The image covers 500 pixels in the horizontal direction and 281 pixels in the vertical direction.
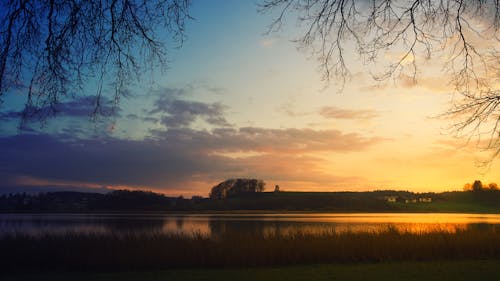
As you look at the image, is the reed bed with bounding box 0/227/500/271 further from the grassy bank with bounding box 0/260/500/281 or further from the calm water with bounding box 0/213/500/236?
the calm water with bounding box 0/213/500/236

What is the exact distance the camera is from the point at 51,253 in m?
15.5

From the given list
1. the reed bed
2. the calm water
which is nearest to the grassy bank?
the reed bed

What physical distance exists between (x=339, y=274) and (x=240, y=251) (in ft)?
15.1

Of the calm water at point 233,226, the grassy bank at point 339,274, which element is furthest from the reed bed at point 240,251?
the calm water at point 233,226

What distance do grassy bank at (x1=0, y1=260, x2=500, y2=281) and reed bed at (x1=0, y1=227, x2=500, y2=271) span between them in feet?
5.74

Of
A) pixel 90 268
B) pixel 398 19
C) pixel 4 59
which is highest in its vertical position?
pixel 398 19

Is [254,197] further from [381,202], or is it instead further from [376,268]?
[376,268]

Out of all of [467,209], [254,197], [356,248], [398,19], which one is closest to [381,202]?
[467,209]

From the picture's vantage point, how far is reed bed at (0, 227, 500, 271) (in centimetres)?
1470

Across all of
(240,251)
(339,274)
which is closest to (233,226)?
(240,251)

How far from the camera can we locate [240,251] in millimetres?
15000

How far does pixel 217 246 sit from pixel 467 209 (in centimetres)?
10284

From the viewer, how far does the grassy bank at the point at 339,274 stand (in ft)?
35.0

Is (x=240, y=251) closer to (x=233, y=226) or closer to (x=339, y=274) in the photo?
→ (x=339, y=274)
